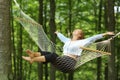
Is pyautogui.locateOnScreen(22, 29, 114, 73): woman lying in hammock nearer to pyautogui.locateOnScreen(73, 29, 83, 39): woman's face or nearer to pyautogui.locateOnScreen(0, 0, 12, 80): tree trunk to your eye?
pyautogui.locateOnScreen(73, 29, 83, 39): woman's face

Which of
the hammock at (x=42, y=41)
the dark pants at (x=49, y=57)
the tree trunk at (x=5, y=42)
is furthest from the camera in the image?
the hammock at (x=42, y=41)

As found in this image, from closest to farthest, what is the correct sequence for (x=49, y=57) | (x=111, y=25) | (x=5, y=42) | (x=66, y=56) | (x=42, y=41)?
(x=5, y=42) < (x=49, y=57) < (x=66, y=56) < (x=42, y=41) < (x=111, y=25)

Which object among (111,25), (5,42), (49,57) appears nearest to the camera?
(5,42)

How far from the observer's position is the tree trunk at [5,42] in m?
5.23

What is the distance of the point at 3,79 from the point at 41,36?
221cm

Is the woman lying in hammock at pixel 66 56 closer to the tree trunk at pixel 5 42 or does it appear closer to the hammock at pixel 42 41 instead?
the hammock at pixel 42 41

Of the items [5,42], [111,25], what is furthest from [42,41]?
[111,25]

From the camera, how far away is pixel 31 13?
17734 millimetres

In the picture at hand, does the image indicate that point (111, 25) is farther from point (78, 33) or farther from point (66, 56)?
point (66, 56)

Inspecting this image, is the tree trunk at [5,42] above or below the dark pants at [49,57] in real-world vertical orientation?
above

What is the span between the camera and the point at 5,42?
5309 mm

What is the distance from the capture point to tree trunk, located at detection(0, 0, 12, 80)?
5230 mm

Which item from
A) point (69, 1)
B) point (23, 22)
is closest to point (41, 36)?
point (23, 22)

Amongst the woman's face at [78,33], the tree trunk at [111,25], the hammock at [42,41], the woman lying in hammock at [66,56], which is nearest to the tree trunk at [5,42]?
the woman lying in hammock at [66,56]
